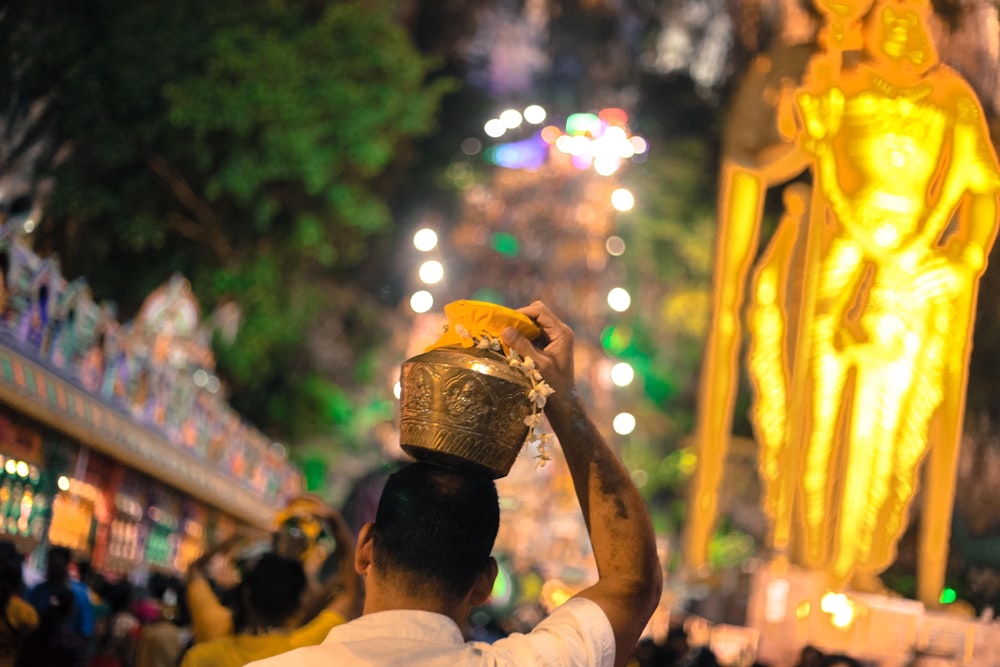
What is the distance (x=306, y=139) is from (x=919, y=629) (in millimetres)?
14265

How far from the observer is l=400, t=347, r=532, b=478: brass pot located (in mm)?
2566

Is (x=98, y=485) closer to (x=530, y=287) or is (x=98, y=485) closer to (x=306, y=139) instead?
(x=306, y=139)

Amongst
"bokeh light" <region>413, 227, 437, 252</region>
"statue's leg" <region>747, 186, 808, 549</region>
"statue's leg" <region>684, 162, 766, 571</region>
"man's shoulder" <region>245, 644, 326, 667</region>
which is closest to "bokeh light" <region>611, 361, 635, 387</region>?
"bokeh light" <region>413, 227, 437, 252</region>

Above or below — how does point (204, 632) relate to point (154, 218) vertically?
below

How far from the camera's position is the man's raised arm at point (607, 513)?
8.19ft

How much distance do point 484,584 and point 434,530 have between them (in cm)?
17

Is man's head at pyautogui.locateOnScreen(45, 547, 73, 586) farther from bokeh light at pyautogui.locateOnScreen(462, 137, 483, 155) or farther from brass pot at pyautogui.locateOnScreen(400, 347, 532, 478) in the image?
bokeh light at pyautogui.locateOnScreen(462, 137, 483, 155)

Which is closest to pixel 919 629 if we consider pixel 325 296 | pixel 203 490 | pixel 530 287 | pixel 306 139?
pixel 203 490

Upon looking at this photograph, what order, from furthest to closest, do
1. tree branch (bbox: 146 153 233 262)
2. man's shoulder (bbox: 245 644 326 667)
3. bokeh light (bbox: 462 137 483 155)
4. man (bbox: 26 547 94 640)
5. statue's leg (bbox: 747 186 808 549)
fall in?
bokeh light (bbox: 462 137 483 155) < tree branch (bbox: 146 153 233 262) < statue's leg (bbox: 747 186 808 549) < man (bbox: 26 547 94 640) < man's shoulder (bbox: 245 644 326 667)

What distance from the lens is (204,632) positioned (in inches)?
180

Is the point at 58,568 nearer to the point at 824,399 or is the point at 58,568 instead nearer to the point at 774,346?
the point at 824,399

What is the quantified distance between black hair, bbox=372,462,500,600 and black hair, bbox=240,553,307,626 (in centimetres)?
191

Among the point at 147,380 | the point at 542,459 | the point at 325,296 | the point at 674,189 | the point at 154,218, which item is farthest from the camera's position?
the point at 674,189

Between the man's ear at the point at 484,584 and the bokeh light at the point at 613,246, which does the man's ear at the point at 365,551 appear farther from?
the bokeh light at the point at 613,246
